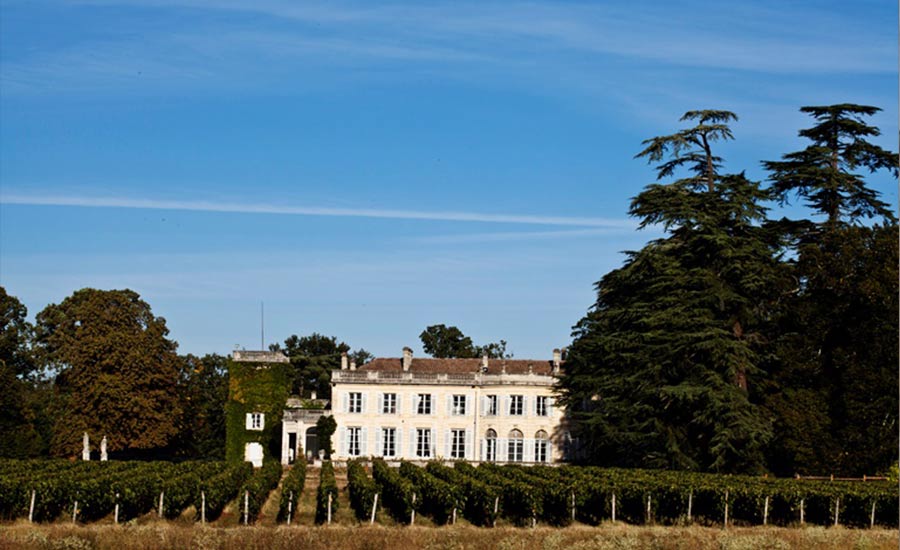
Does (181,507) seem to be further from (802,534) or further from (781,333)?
(781,333)

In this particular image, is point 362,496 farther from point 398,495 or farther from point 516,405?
point 516,405

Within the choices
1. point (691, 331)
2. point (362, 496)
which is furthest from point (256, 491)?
point (691, 331)

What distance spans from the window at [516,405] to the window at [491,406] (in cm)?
82

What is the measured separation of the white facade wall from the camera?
61.9 meters

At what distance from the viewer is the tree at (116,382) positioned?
203 ft

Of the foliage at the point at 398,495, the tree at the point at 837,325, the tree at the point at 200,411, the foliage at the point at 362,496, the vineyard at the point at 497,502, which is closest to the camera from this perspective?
the vineyard at the point at 497,502

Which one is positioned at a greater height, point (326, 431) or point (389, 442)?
point (326, 431)

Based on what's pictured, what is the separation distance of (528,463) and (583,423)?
7353 millimetres

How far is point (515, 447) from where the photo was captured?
2436 inches

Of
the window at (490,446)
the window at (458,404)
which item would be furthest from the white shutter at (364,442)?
the window at (490,446)

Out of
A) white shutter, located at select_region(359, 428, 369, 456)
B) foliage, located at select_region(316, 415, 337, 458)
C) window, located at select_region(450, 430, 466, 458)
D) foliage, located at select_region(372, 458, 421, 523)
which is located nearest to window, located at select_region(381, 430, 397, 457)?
white shutter, located at select_region(359, 428, 369, 456)

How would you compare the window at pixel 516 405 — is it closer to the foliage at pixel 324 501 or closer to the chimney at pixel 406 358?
the chimney at pixel 406 358

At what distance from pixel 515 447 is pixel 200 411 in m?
21.1

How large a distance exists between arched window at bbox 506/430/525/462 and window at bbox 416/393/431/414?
445 centimetres
